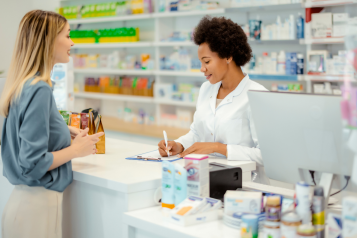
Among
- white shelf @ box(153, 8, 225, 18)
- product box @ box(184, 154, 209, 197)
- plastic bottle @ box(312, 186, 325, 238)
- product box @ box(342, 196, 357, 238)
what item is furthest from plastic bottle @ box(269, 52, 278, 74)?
product box @ box(342, 196, 357, 238)

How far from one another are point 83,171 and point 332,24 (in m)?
3.12

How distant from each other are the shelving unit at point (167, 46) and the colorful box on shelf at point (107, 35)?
0.31 ft

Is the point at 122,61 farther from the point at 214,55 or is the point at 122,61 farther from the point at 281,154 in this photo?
the point at 281,154

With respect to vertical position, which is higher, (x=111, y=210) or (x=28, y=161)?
(x=28, y=161)

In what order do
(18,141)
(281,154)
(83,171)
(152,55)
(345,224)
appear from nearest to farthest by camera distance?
1. (345,224)
2. (281,154)
3. (18,141)
4. (83,171)
5. (152,55)

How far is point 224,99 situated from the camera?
7.74 ft

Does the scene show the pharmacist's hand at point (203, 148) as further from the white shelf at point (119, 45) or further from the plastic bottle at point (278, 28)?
the white shelf at point (119, 45)

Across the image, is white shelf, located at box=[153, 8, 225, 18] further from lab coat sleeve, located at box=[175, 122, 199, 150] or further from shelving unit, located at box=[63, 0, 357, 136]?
lab coat sleeve, located at box=[175, 122, 199, 150]

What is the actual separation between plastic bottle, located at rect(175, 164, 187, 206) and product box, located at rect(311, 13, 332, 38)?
3035 millimetres

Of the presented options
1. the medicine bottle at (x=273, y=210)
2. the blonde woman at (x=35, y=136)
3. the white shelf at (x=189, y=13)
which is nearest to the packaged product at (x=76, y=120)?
the blonde woman at (x=35, y=136)

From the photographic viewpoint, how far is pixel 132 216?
1605 millimetres

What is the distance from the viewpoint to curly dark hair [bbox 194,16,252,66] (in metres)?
2.32

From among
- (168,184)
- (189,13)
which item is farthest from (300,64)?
(168,184)

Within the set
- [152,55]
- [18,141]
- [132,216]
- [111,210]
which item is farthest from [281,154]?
[152,55]
